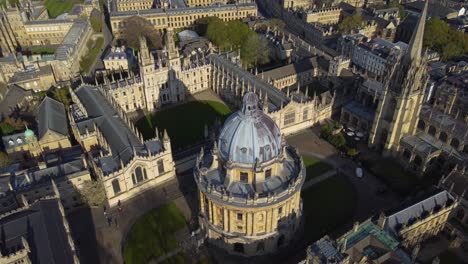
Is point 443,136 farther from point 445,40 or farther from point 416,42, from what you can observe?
point 445,40

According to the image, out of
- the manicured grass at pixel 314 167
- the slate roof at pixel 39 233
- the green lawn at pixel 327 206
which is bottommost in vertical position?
the green lawn at pixel 327 206

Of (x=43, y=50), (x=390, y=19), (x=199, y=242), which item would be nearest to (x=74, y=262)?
(x=199, y=242)

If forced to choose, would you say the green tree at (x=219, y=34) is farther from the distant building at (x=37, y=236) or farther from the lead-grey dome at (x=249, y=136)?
the distant building at (x=37, y=236)

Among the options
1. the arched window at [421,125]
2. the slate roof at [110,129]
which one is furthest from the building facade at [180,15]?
the arched window at [421,125]

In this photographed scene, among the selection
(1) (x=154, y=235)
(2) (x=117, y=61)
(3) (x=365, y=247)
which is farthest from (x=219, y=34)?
(3) (x=365, y=247)

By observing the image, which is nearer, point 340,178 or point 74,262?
point 74,262

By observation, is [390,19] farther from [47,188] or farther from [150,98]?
[47,188]
